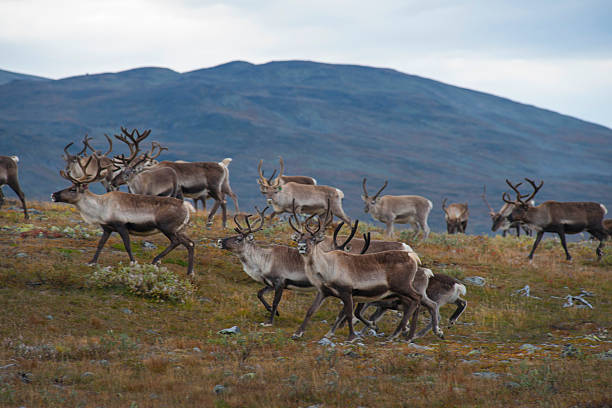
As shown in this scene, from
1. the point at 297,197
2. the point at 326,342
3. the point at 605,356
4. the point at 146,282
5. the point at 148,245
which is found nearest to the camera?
the point at 605,356

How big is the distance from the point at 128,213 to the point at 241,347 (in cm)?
525

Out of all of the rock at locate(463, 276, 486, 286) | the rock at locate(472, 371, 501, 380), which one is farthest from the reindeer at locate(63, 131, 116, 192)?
the rock at locate(472, 371, 501, 380)

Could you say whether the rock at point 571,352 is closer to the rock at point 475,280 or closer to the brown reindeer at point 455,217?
the rock at point 475,280

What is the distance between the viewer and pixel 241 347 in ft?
32.9

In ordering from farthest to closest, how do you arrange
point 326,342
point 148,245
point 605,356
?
point 148,245 < point 326,342 < point 605,356

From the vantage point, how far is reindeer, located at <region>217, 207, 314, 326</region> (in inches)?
505

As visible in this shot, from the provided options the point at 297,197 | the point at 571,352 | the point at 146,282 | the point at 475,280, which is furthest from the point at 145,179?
the point at 571,352

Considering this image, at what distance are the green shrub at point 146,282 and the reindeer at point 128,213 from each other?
2.98 ft

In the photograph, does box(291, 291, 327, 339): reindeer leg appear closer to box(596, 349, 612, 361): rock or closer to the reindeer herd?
the reindeer herd

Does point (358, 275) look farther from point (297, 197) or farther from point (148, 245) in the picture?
point (297, 197)

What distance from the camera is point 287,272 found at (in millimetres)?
12883

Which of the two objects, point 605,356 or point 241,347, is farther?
point 241,347

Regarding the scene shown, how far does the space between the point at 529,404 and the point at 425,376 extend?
1.38 meters

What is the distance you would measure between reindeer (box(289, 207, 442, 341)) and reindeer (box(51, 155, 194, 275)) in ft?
12.3
